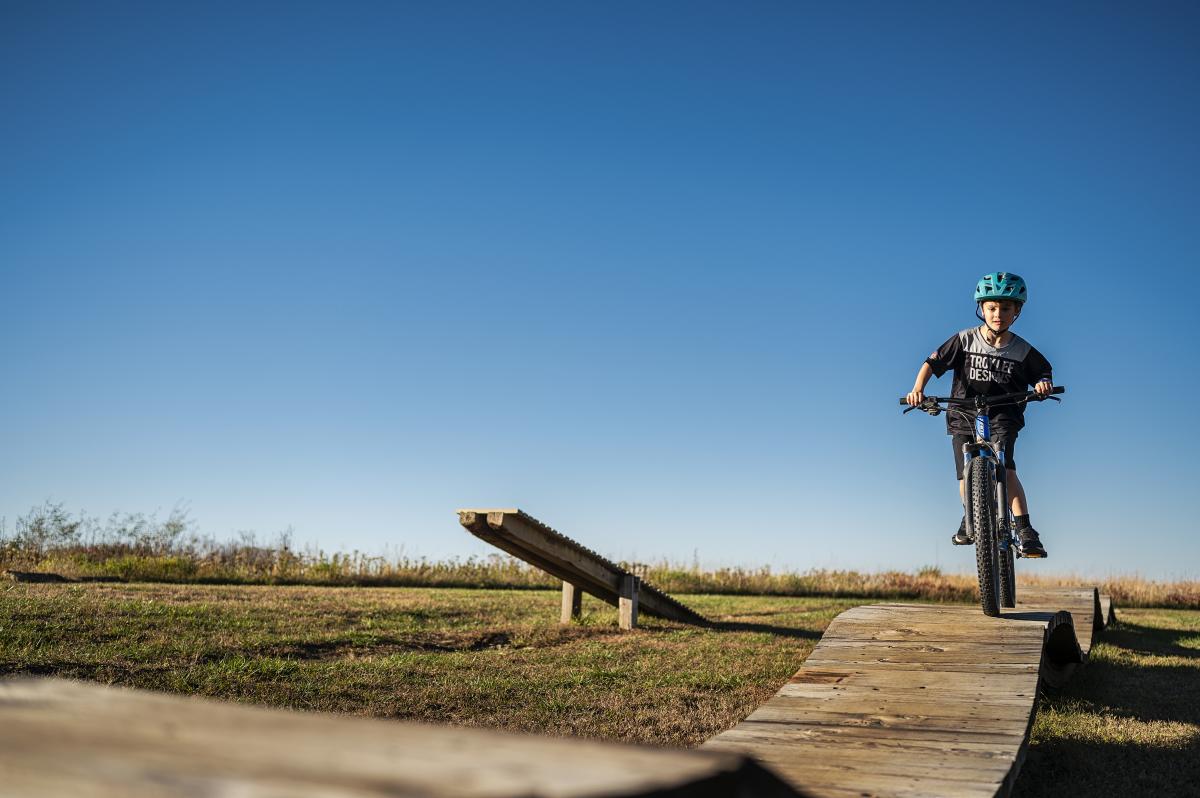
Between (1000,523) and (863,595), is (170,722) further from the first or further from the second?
(863,595)

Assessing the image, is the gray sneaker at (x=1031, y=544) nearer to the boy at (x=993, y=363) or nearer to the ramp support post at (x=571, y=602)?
the boy at (x=993, y=363)

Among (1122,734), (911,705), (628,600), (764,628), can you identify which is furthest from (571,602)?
(911,705)

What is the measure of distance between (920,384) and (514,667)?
4.35 m

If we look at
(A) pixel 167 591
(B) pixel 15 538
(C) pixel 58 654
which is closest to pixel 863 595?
(A) pixel 167 591

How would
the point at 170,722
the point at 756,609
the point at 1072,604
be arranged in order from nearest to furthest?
the point at 170,722 < the point at 1072,604 < the point at 756,609

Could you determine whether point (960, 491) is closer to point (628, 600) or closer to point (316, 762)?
point (628, 600)

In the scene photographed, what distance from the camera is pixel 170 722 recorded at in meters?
1.60

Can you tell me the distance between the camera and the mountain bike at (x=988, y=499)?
22.7 feet

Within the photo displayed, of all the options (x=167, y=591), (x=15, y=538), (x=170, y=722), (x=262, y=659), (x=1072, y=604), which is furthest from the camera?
(x=15, y=538)

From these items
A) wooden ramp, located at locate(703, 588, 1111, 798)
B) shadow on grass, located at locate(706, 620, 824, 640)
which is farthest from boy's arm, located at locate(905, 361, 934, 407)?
shadow on grass, located at locate(706, 620, 824, 640)

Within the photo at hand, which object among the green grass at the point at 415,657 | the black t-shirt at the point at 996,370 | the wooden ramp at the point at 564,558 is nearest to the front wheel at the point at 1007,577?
the black t-shirt at the point at 996,370

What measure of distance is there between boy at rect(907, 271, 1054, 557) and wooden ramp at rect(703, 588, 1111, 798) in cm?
141

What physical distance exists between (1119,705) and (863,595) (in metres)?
12.0

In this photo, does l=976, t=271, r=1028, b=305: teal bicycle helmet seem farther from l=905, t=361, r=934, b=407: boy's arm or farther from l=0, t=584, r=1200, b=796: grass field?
l=0, t=584, r=1200, b=796: grass field
